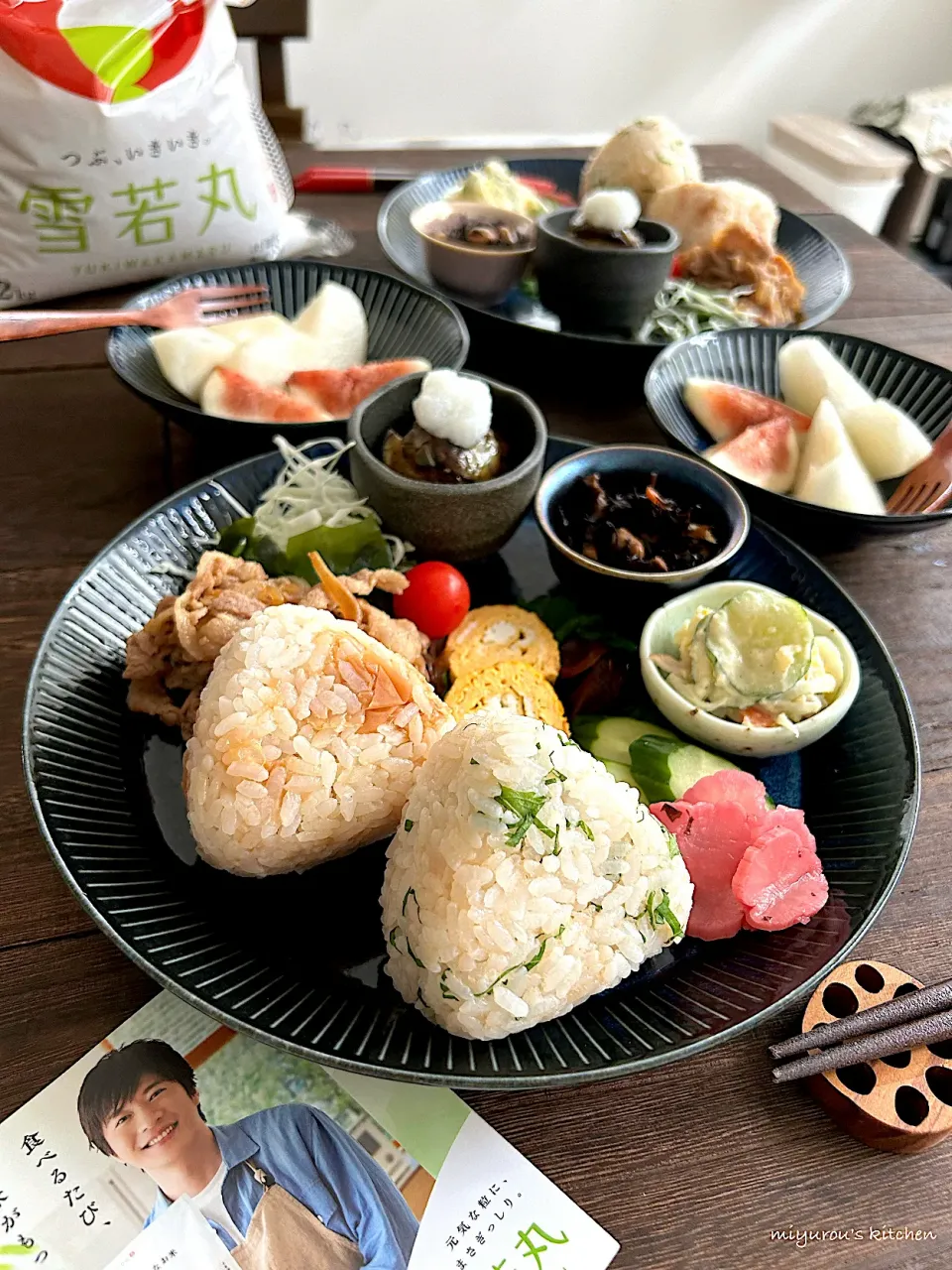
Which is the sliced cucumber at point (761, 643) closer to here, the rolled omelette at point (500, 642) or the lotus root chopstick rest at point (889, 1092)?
the rolled omelette at point (500, 642)

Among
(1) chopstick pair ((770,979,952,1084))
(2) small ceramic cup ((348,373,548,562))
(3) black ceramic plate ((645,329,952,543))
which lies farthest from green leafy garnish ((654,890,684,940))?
(3) black ceramic plate ((645,329,952,543))

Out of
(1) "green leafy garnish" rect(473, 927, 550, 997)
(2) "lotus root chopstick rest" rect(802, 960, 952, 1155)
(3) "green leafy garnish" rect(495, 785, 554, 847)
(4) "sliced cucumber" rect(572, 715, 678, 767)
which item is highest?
(3) "green leafy garnish" rect(495, 785, 554, 847)

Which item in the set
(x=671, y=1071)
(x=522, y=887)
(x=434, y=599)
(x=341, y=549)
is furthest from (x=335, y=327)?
(x=671, y=1071)

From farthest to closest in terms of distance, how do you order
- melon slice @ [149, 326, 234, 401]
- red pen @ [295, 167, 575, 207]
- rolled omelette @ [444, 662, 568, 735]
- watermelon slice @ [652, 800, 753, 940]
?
red pen @ [295, 167, 575, 207] → melon slice @ [149, 326, 234, 401] → rolled omelette @ [444, 662, 568, 735] → watermelon slice @ [652, 800, 753, 940]

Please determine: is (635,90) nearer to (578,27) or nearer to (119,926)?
(578,27)

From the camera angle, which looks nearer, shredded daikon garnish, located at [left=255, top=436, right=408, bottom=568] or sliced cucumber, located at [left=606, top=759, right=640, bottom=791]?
sliced cucumber, located at [left=606, top=759, right=640, bottom=791]

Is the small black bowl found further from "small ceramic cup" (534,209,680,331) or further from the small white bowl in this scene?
"small ceramic cup" (534,209,680,331)

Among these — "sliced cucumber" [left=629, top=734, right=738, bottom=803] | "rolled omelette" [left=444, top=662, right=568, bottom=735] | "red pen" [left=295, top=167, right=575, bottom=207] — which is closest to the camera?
"sliced cucumber" [left=629, top=734, right=738, bottom=803]
